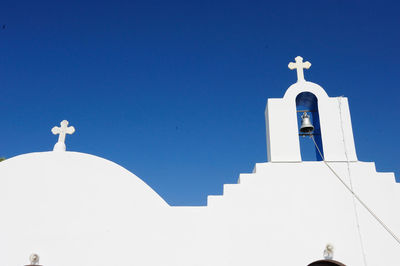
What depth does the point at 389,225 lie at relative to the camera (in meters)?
5.39

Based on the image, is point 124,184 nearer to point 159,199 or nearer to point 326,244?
point 159,199

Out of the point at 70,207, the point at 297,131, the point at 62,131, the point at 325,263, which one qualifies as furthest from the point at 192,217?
the point at 62,131

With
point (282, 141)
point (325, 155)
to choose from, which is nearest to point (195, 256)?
point (282, 141)

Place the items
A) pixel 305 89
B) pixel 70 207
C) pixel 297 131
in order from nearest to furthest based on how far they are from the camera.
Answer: pixel 70 207 < pixel 297 131 < pixel 305 89

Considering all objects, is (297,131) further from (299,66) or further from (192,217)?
(192,217)

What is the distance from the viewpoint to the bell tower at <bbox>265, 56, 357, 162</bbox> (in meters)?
5.93

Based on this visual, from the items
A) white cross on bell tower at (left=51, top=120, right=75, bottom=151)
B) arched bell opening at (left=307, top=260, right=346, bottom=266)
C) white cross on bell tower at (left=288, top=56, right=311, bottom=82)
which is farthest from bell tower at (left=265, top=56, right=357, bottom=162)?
white cross on bell tower at (left=51, top=120, right=75, bottom=151)

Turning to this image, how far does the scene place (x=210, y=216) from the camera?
5.39m

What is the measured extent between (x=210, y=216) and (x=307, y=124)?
2810 mm

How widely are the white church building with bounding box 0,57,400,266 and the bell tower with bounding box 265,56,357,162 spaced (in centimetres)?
4

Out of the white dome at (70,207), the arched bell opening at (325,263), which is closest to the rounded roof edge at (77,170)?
the white dome at (70,207)

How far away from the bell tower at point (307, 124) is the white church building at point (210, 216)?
0.04 meters

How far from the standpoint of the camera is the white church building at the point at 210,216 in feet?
17.1

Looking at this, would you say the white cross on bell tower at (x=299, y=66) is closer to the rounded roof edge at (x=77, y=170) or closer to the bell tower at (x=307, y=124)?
the bell tower at (x=307, y=124)
